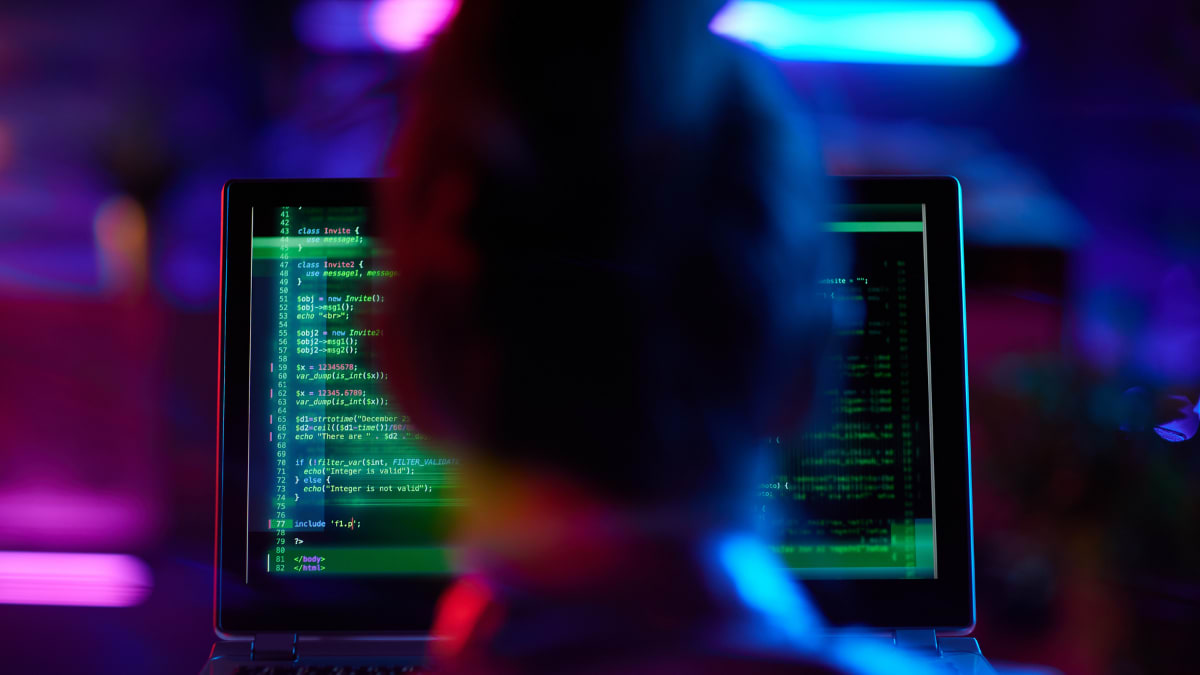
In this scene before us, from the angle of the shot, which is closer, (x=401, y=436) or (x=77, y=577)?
(x=401, y=436)

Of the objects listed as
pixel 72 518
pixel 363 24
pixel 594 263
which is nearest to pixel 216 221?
pixel 363 24

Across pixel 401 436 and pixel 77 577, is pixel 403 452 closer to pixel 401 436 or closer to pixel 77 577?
pixel 401 436

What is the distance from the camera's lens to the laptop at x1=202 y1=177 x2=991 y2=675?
0.79 metres

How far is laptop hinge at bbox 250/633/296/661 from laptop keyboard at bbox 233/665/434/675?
2 cm

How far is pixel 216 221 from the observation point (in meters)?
1.09

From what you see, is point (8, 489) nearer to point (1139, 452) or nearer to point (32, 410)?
point (32, 410)

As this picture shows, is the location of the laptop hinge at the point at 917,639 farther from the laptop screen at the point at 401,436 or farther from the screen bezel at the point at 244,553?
the screen bezel at the point at 244,553

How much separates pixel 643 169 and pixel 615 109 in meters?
0.04

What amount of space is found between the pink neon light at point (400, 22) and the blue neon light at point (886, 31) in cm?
47

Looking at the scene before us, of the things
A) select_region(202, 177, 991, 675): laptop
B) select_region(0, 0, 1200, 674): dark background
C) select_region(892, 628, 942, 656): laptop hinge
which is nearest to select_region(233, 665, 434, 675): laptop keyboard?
select_region(202, 177, 991, 675): laptop

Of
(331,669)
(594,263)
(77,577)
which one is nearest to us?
(594,263)

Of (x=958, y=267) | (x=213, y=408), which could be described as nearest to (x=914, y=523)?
(x=958, y=267)

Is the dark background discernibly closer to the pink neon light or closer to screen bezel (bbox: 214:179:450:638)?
the pink neon light

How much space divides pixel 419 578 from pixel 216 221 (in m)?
0.64
